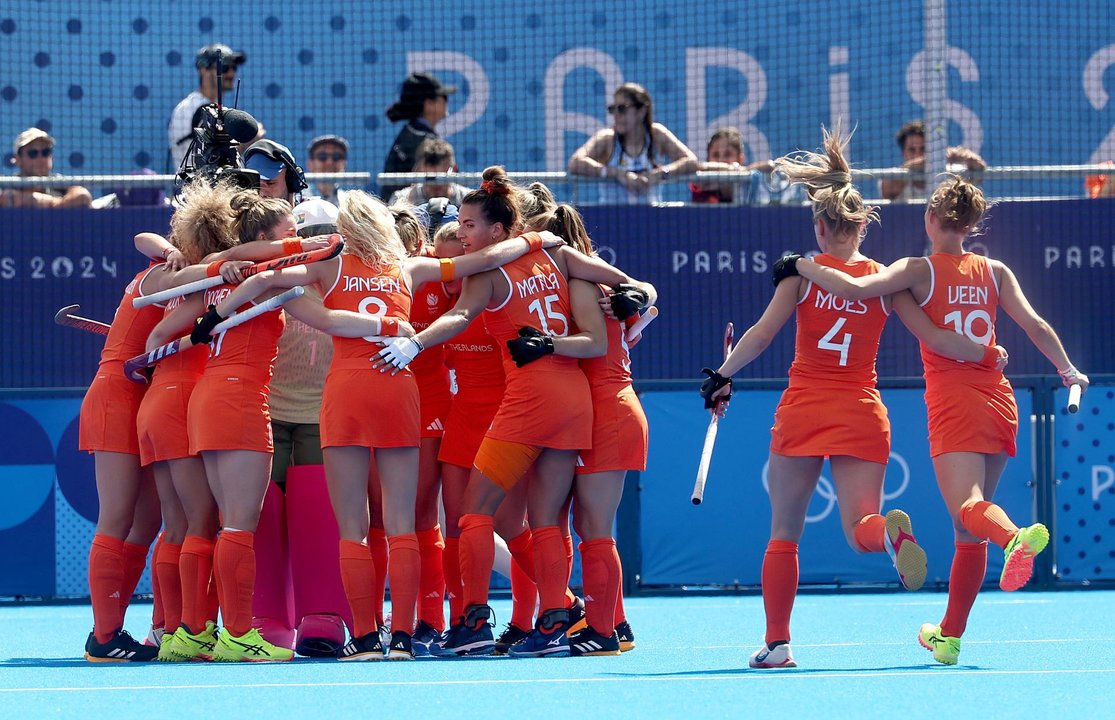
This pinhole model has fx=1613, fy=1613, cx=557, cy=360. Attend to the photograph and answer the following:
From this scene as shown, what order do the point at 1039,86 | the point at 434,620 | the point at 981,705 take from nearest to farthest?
the point at 981,705
the point at 434,620
the point at 1039,86

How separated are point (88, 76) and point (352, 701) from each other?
873cm

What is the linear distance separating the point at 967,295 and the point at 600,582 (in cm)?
174

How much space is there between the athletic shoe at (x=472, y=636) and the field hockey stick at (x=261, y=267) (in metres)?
1.48

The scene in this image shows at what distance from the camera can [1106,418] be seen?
9.43m

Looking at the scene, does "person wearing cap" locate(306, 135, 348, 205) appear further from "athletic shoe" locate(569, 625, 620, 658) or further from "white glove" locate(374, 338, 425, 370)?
"athletic shoe" locate(569, 625, 620, 658)

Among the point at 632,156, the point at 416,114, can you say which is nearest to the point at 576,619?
the point at 632,156

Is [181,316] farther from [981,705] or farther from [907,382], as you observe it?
[907,382]

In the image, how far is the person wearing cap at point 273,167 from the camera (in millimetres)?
6914

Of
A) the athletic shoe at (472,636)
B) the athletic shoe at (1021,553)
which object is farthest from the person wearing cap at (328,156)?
the athletic shoe at (1021,553)

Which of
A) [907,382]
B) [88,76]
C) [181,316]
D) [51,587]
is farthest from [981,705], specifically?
[88,76]

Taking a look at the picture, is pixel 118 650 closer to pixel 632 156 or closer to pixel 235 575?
pixel 235 575

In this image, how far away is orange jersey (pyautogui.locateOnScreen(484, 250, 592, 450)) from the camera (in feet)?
20.1

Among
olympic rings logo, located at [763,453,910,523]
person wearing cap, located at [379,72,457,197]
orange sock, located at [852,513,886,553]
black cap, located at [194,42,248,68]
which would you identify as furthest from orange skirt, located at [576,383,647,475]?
person wearing cap, located at [379,72,457,197]

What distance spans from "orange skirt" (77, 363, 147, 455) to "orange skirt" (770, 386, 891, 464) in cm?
248
